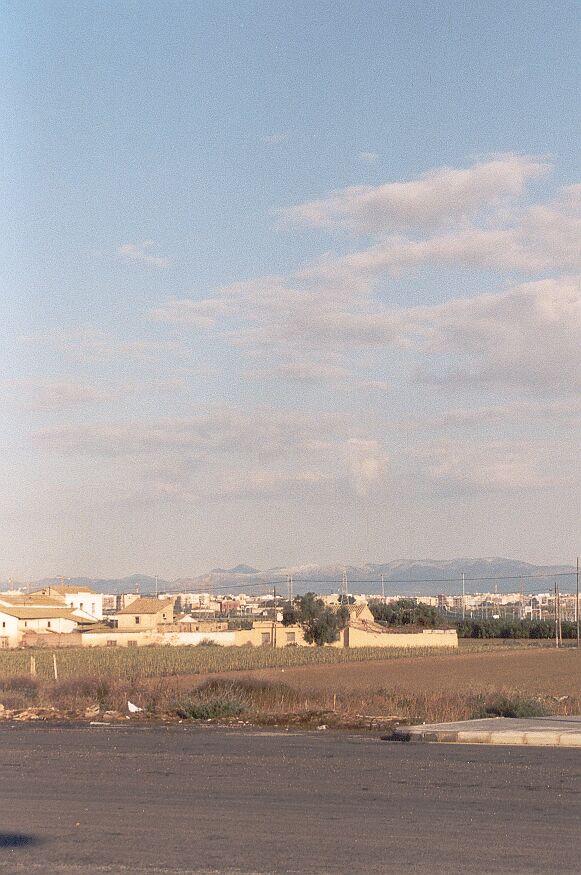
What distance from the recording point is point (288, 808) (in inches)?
474

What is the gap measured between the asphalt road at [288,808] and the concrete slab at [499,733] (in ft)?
3.53

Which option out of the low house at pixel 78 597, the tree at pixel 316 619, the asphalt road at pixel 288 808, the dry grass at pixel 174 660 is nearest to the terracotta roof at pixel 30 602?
the low house at pixel 78 597

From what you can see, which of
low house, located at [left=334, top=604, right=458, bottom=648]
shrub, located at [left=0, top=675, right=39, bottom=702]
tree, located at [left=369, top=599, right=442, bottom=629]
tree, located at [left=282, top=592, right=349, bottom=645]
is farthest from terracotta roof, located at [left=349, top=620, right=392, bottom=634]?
shrub, located at [left=0, top=675, right=39, bottom=702]

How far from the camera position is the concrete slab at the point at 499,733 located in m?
18.6

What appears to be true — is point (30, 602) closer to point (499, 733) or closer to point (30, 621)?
point (30, 621)

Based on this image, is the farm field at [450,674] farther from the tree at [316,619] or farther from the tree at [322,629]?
the tree at [316,619]

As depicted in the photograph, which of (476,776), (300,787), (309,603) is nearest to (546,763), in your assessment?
(476,776)

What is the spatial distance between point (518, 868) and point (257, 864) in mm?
2093

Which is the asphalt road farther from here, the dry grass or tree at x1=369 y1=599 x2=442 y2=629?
tree at x1=369 y1=599 x2=442 y2=629

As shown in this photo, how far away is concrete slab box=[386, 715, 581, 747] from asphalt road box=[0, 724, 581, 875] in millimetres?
1075

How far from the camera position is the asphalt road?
374 inches

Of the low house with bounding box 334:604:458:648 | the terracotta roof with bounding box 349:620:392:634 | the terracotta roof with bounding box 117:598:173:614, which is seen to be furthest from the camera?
the terracotta roof with bounding box 117:598:173:614

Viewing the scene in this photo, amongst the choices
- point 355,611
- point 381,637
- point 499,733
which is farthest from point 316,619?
point 499,733

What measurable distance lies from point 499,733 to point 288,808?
7.84m
